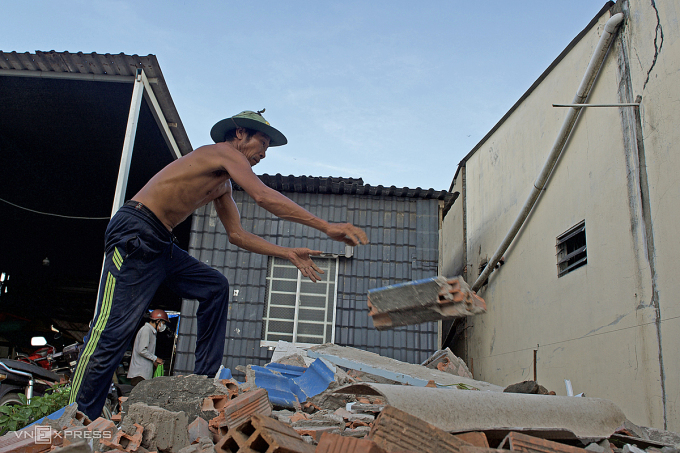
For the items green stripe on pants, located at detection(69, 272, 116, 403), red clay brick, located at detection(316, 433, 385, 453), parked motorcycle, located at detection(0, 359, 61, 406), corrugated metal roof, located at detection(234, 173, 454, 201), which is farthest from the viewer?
corrugated metal roof, located at detection(234, 173, 454, 201)

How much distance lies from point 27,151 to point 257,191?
7387 millimetres

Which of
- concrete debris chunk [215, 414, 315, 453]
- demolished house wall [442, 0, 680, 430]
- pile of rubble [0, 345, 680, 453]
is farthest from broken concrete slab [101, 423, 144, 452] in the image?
demolished house wall [442, 0, 680, 430]

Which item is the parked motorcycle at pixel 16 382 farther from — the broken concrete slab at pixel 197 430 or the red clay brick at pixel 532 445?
the red clay brick at pixel 532 445

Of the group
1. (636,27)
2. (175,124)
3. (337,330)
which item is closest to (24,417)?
(175,124)

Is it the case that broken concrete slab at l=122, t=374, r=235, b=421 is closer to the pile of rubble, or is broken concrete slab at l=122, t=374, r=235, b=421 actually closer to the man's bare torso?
the pile of rubble

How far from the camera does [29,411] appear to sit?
11.8ft

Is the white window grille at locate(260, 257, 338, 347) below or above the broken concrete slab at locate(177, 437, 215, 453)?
above

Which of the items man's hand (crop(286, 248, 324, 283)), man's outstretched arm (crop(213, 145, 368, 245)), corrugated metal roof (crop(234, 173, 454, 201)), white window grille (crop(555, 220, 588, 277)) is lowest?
man's hand (crop(286, 248, 324, 283))

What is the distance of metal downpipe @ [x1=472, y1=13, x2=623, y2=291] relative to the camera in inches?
225

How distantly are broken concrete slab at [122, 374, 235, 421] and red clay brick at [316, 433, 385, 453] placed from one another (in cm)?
148

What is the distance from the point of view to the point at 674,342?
4.40 meters

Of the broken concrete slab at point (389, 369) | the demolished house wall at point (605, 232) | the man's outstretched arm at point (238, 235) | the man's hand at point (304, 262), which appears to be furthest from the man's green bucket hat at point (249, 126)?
the demolished house wall at point (605, 232)

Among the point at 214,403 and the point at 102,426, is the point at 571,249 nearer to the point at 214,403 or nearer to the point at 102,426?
the point at 214,403

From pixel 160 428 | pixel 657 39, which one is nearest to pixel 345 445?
pixel 160 428
